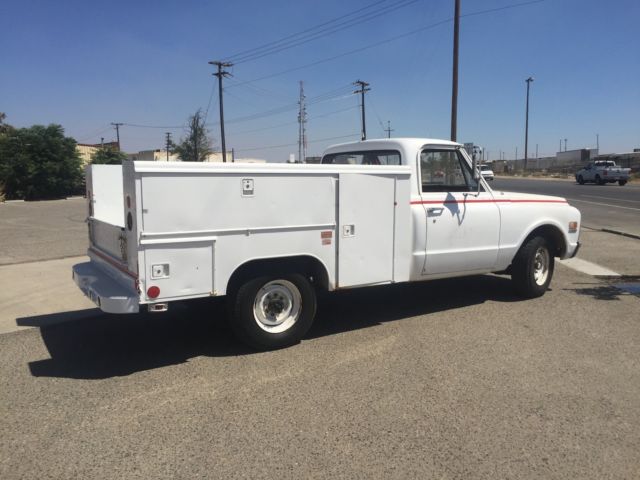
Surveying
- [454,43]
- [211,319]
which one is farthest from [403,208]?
[454,43]

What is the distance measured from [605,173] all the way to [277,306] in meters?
40.2

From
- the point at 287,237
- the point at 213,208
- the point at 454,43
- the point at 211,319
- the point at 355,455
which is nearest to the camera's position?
the point at 355,455

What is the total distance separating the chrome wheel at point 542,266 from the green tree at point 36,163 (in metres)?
26.8

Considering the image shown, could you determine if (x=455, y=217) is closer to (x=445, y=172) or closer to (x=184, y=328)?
(x=445, y=172)

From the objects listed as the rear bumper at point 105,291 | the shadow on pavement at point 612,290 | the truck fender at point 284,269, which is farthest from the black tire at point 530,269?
the rear bumper at point 105,291

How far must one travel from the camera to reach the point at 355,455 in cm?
326

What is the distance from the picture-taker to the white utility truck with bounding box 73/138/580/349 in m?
4.29

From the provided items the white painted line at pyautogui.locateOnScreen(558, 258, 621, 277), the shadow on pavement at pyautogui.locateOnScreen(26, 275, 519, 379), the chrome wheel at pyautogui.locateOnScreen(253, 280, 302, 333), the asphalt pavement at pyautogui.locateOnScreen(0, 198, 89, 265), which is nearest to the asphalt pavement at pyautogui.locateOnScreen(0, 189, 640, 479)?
the shadow on pavement at pyautogui.locateOnScreen(26, 275, 519, 379)

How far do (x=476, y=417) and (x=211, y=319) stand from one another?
337 cm

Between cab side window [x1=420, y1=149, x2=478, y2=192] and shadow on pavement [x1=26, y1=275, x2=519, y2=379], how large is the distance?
1.49 metres

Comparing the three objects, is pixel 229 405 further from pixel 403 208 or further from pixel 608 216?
pixel 608 216

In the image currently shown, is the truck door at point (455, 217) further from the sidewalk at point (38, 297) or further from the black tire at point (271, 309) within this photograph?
the sidewalk at point (38, 297)

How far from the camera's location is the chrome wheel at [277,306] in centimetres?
491

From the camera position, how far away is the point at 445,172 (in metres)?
6.25
